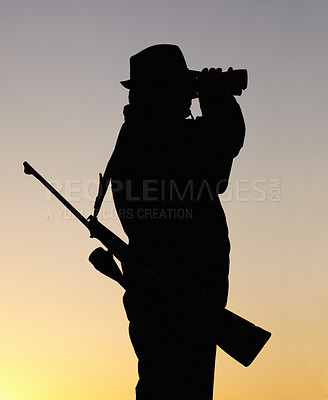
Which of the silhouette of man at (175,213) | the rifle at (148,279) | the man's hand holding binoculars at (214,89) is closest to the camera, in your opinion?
the rifle at (148,279)

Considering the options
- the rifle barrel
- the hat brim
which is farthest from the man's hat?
the rifle barrel

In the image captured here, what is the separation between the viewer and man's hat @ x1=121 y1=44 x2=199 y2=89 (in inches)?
216

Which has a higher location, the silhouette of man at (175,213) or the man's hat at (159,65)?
the man's hat at (159,65)

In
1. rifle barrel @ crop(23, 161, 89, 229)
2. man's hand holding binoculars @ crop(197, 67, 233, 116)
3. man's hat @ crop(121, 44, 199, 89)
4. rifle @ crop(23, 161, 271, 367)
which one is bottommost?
rifle @ crop(23, 161, 271, 367)

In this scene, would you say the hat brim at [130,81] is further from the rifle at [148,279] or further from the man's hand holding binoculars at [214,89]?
the rifle at [148,279]

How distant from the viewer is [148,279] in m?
5.22

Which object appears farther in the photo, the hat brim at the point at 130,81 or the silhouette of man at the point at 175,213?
the hat brim at the point at 130,81

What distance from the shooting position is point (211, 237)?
5.35m

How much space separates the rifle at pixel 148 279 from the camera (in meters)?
5.07

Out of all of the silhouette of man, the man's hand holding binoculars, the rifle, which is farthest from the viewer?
the man's hand holding binoculars

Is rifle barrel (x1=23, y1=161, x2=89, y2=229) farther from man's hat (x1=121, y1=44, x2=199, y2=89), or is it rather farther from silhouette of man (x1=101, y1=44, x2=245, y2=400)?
man's hat (x1=121, y1=44, x2=199, y2=89)

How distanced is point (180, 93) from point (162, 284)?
1413 millimetres

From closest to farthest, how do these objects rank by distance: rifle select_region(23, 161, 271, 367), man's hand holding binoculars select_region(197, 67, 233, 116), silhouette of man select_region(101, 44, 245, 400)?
rifle select_region(23, 161, 271, 367), silhouette of man select_region(101, 44, 245, 400), man's hand holding binoculars select_region(197, 67, 233, 116)

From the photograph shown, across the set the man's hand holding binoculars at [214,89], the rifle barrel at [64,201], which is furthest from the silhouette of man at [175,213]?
the rifle barrel at [64,201]
